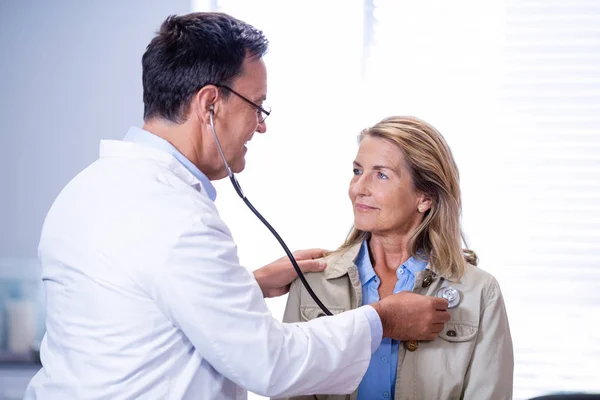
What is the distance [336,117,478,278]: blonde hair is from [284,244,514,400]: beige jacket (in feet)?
0.21

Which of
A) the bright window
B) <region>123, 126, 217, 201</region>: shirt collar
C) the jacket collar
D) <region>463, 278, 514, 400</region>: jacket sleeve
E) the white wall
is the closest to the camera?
<region>123, 126, 217, 201</region>: shirt collar

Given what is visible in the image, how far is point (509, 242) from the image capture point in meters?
2.52

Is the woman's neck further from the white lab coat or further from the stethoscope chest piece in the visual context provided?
the white lab coat

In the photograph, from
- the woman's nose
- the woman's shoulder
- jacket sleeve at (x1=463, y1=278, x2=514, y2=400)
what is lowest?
jacket sleeve at (x1=463, y1=278, x2=514, y2=400)

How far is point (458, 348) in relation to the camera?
164 cm

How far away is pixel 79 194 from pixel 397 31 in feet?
5.48

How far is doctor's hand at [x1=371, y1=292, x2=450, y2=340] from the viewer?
140cm

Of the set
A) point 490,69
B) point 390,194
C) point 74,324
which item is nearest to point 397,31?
point 490,69

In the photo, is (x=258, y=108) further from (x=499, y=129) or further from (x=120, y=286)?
(x=499, y=129)

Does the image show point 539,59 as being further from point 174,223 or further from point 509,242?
point 174,223

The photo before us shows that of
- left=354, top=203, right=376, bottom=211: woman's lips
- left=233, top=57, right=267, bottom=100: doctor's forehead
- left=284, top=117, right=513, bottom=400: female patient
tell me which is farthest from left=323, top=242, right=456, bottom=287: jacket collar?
left=233, top=57, right=267, bottom=100: doctor's forehead

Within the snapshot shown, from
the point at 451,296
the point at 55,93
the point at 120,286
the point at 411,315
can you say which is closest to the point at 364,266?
the point at 451,296

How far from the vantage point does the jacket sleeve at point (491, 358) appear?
1616 millimetres

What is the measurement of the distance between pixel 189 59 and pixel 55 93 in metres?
1.53
